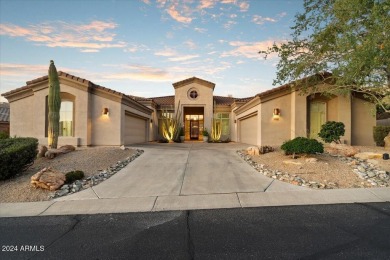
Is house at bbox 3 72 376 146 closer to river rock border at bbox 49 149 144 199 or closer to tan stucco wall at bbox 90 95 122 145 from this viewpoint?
tan stucco wall at bbox 90 95 122 145

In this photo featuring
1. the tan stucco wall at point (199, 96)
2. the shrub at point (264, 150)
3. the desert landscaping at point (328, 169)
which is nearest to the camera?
the desert landscaping at point (328, 169)

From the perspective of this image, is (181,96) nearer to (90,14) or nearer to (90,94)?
(90,94)

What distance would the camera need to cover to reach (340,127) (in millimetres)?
12359

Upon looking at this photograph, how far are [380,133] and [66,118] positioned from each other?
19578 millimetres

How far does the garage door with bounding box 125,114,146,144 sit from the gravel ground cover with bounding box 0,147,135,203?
4.25 m

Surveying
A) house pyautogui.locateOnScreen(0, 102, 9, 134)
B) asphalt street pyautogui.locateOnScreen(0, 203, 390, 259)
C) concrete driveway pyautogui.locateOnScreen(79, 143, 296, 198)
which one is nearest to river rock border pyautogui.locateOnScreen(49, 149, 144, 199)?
concrete driveway pyautogui.locateOnScreen(79, 143, 296, 198)

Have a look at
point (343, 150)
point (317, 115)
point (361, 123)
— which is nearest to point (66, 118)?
point (343, 150)

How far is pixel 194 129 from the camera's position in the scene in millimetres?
26906

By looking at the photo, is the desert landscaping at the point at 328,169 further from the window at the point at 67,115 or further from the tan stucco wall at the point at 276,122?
the window at the point at 67,115

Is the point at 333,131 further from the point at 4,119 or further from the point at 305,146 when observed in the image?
the point at 4,119

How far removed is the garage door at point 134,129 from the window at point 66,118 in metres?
Answer: 3.40

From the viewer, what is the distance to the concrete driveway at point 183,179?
23.0 feet

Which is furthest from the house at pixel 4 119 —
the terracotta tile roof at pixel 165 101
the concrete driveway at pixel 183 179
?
the concrete driveway at pixel 183 179

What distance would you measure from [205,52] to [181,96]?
849 cm
